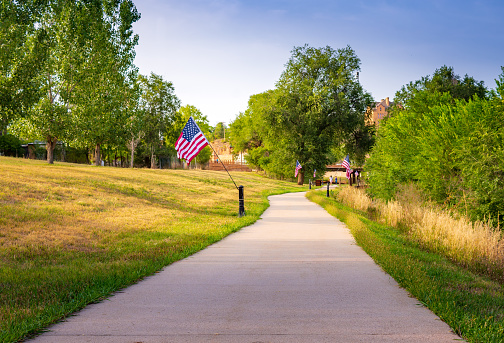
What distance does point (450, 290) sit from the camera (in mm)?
6312

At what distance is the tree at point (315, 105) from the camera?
52.6 metres

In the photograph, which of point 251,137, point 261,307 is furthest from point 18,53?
point 251,137

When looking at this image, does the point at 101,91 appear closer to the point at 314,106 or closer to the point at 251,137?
the point at 314,106

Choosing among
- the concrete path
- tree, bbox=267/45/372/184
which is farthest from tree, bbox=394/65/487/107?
the concrete path

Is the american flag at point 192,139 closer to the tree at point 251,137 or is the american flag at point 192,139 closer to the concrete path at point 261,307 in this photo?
→ the concrete path at point 261,307

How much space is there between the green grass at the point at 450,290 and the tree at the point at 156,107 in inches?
2553

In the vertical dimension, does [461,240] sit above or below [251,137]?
below

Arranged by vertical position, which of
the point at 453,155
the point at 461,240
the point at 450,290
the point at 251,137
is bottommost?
the point at 450,290

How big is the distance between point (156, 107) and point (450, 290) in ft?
232

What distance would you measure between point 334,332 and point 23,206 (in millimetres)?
13779

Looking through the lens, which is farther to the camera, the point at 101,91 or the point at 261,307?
the point at 101,91

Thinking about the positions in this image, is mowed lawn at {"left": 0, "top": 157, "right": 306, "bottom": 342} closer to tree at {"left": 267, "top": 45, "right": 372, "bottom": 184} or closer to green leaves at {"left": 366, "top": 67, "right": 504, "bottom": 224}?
green leaves at {"left": 366, "top": 67, "right": 504, "bottom": 224}

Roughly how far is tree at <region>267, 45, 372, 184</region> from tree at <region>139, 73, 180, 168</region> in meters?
24.5

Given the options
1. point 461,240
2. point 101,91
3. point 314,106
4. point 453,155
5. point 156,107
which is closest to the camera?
point 461,240
